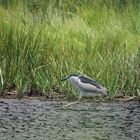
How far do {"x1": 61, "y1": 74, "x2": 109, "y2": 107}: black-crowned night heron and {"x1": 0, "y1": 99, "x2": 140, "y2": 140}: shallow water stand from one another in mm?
147

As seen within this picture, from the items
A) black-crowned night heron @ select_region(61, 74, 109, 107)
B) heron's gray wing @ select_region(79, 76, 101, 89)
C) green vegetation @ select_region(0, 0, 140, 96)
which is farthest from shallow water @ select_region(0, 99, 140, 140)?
green vegetation @ select_region(0, 0, 140, 96)

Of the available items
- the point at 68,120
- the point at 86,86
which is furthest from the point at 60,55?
the point at 68,120

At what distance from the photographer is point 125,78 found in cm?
975

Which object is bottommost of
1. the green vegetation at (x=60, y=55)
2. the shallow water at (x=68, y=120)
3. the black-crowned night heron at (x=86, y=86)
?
the shallow water at (x=68, y=120)

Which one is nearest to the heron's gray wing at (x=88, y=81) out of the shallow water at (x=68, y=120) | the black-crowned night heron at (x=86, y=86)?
the black-crowned night heron at (x=86, y=86)

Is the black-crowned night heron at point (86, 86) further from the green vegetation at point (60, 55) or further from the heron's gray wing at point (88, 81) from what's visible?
the green vegetation at point (60, 55)

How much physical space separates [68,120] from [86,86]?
3.88 ft

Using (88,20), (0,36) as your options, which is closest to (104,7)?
(88,20)

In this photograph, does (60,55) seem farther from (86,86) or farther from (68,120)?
(68,120)

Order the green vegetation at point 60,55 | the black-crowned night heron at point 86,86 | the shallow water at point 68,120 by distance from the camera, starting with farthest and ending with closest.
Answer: the green vegetation at point 60,55 < the black-crowned night heron at point 86,86 < the shallow water at point 68,120

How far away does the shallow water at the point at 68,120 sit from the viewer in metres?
7.24

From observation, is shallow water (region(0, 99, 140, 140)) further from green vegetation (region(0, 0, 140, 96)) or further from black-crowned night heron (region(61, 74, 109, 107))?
green vegetation (region(0, 0, 140, 96))

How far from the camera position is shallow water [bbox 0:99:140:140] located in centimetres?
724

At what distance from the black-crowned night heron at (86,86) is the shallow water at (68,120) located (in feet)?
0.48
